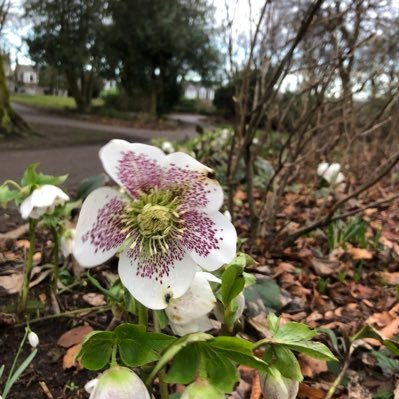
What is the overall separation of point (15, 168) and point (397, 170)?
3159mm

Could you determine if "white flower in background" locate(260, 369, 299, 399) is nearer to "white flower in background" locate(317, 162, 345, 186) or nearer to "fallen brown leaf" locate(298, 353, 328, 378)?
A: "fallen brown leaf" locate(298, 353, 328, 378)

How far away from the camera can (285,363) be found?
2.02ft

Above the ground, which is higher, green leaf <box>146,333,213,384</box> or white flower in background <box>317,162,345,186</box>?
green leaf <box>146,333,213,384</box>

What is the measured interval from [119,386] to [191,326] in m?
0.19

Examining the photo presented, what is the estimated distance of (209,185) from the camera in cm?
65

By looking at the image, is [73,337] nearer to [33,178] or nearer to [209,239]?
[33,178]

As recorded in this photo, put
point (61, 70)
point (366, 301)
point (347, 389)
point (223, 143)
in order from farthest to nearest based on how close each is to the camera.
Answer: point (61, 70), point (223, 143), point (366, 301), point (347, 389)

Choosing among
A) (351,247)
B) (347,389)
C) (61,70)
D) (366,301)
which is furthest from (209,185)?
(61,70)

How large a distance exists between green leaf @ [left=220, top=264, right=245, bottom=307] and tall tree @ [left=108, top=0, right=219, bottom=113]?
12.5 metres

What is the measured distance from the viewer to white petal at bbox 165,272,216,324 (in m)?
0.67

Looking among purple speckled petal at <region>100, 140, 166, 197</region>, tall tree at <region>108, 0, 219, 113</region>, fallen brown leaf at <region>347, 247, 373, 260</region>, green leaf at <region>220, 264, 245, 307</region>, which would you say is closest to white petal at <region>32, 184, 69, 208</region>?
purple speckled petal at <region>100, 140, 166, 197</region>

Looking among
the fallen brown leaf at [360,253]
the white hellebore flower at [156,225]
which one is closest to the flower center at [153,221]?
the white hellebore flower at [156,225]

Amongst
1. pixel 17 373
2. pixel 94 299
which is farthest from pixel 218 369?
pixel 94 299

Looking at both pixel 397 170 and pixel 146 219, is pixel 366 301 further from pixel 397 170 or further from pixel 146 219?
pixel 397 170
